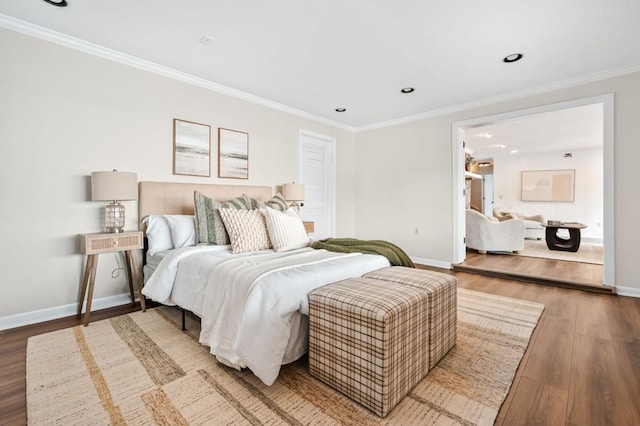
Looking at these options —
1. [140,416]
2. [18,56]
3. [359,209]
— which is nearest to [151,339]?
[140,416]

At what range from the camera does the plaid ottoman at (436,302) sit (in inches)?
71.1

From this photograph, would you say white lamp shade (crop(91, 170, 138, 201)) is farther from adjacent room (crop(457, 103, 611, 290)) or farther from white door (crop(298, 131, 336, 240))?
adjacent room (crop(457, 103, 611, 290))

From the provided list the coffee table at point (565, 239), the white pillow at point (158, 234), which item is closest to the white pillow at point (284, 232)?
the white pillow at point (158, 234)

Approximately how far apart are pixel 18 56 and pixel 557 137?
29.0 ft

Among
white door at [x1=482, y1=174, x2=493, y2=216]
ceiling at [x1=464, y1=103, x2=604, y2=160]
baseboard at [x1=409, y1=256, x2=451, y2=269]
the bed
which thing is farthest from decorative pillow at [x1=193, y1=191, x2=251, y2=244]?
white door at [x1=482, y1=174, x2=493, y2=216]

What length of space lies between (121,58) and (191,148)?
1063 millimetres

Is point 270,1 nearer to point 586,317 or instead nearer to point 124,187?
point 124,187

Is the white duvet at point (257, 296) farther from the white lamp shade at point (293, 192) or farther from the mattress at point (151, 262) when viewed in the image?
the white lamp shade at point (293, 192)

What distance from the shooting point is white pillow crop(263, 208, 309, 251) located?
8.91ft

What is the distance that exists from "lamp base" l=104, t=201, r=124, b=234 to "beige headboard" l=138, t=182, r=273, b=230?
0.91ft

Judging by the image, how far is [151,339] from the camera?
87.0 inches

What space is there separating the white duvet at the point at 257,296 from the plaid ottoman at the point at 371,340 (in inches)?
5.5

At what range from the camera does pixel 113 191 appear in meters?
2.62

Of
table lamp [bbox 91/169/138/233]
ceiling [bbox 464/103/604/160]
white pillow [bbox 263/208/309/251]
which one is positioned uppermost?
ceiling [bbox 464/103/604/160]
